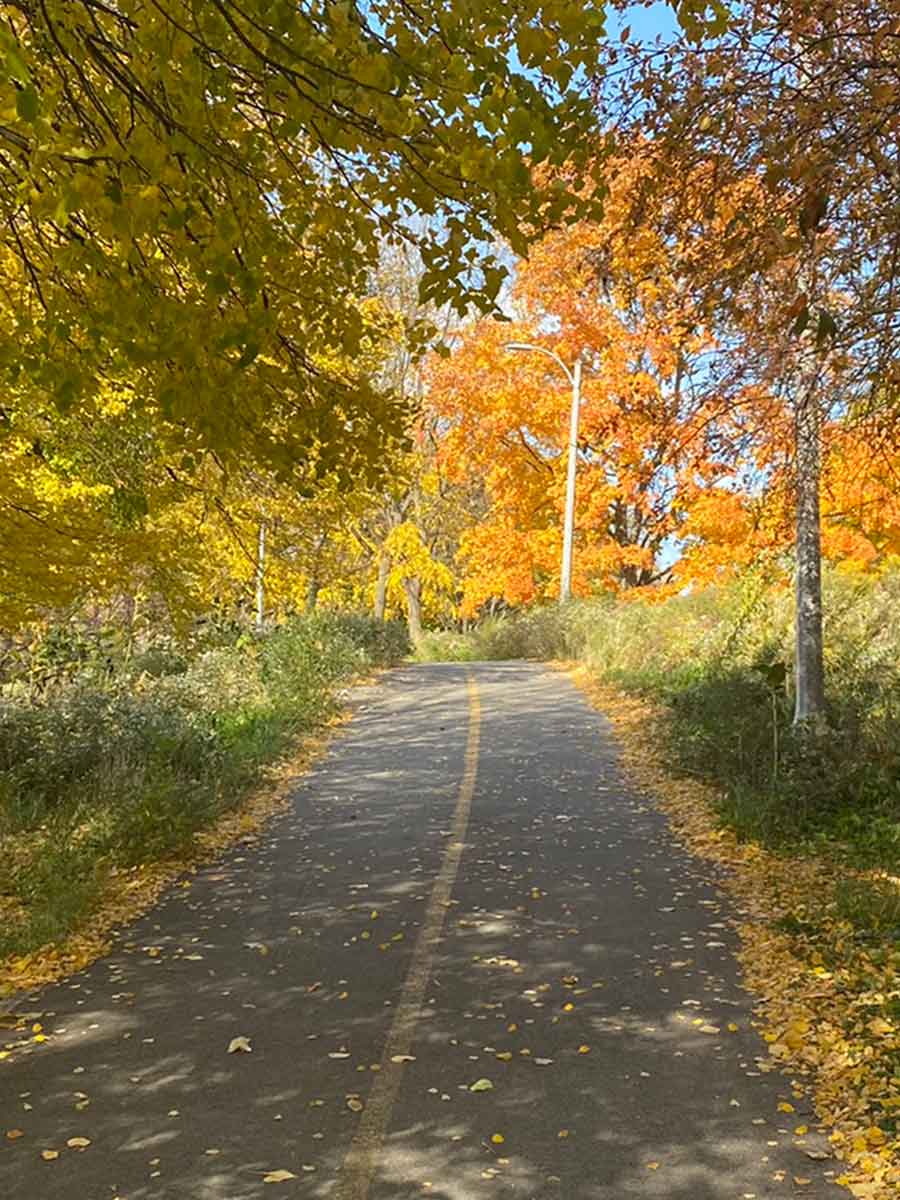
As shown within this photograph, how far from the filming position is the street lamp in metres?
25.1

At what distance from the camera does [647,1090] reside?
4.68m

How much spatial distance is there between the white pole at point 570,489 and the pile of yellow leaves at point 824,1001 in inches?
659

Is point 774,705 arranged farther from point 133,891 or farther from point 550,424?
point 550,424

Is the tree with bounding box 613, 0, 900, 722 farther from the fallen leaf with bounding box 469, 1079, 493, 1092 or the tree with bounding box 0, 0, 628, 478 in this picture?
the fallen leaf with bounding box 469, 1079, 493, 1092

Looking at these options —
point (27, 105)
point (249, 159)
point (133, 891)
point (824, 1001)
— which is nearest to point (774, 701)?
point (824, 1001)

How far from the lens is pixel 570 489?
2591cm

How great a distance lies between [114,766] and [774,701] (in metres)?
6.27

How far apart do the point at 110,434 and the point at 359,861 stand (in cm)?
404

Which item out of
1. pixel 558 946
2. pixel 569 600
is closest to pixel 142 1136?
pixel 558 946

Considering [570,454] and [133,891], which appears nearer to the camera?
[133,891]

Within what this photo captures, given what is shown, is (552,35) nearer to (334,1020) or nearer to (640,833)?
(334,1020)

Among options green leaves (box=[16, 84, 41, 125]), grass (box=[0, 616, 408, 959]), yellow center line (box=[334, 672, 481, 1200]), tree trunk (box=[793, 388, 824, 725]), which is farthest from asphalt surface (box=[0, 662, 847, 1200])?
green leaves (box=[16, 84, 41, 125])

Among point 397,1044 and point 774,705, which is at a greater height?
point 774,705

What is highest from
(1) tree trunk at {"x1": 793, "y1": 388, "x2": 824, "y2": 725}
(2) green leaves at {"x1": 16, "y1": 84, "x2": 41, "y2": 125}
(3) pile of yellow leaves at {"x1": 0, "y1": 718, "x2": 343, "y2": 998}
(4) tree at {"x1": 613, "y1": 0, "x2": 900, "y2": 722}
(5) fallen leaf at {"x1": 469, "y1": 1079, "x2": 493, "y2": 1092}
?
(4) tree at {"x1": 613, "y1": 0, "x2": 900, "y2": 722}
